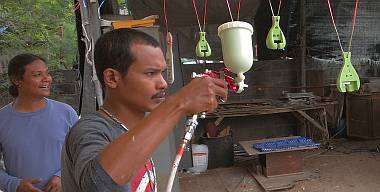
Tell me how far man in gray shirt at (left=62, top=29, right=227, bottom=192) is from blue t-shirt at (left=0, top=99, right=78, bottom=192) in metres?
1.00

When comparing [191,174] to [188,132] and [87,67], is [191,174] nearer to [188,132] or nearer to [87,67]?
[87,67]

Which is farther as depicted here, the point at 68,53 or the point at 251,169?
the point at 68,53

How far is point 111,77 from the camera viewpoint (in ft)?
3.35

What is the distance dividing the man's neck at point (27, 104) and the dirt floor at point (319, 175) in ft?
10.2

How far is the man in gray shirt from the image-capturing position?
0.80 m

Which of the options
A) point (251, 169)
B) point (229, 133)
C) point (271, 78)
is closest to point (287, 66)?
point (271, 78)

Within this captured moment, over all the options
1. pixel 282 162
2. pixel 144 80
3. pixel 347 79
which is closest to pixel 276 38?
pixel 347 79

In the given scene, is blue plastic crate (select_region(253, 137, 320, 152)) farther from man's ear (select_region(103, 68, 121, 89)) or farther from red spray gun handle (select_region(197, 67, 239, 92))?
man's ear (select_region(103, 68, 121, 89))

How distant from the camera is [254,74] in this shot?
6.70 metres

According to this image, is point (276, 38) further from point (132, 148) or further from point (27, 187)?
point (27, 187)

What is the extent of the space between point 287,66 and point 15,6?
571cm

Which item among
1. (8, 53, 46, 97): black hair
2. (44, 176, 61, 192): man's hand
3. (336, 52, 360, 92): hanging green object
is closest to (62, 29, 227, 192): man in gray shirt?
(336, 52, 360, 92): hanging green object

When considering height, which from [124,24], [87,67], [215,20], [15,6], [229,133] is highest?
[15,6]

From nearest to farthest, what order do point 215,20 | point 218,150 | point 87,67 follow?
point 87,67 < point 215,20 < point 218,150
